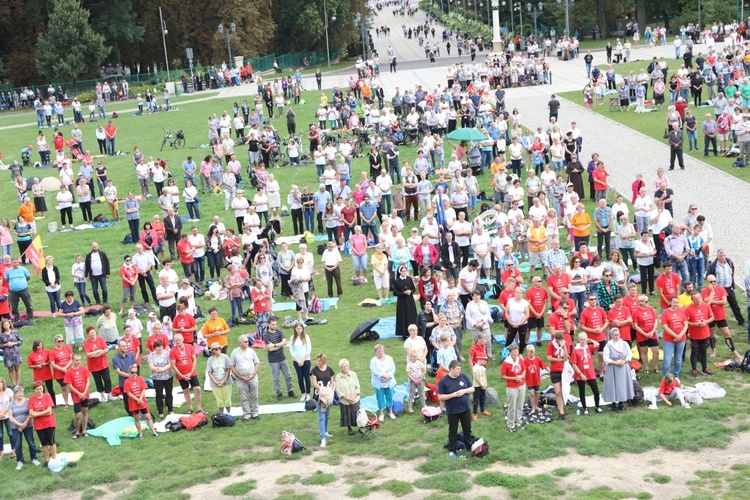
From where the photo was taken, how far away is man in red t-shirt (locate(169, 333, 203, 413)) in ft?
52.5

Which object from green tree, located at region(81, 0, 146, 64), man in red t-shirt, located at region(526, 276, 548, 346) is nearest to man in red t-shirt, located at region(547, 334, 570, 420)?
man in red t-shirt, located at region(526, 276, 548, 346)

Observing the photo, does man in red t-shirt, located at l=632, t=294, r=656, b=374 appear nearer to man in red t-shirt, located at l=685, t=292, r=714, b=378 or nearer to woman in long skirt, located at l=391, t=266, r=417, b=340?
man in red t-shirt, located at l=685, t=292, r=714, b=378

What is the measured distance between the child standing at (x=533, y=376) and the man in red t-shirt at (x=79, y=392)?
6980 mm

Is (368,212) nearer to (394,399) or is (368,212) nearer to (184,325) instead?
(184,325)

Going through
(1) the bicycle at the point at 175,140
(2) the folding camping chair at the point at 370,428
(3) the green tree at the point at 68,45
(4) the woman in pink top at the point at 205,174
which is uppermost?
(3) the green tree at the point at 68,45

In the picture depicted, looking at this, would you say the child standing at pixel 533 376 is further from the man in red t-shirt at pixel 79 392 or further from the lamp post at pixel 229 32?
the lamp post at pixel 229 32

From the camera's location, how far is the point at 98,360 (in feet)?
55.8

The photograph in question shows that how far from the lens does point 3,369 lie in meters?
19.1

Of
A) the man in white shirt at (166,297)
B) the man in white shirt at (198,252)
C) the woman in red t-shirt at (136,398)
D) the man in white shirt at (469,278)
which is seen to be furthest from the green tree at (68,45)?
the woman in red t-shirt at (136,398)

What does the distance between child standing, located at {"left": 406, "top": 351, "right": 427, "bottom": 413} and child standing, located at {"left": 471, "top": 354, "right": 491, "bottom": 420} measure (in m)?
0.84

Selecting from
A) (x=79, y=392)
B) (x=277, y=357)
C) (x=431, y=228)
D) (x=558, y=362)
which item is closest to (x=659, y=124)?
(x=431, y=228)

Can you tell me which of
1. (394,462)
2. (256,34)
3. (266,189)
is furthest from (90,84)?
(394,462)

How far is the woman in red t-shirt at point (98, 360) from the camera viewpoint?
1681 centimetres

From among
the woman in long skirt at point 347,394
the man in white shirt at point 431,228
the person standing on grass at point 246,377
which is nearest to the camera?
the woman in long skirt at point 347,394
